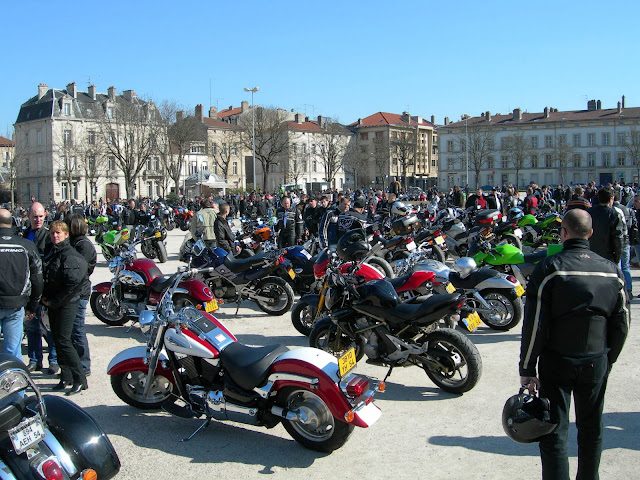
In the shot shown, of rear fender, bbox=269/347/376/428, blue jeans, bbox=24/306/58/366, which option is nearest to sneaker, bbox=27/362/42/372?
blue jeans, bbox=24/306/58/366

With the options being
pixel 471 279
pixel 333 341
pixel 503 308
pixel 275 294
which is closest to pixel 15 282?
pixel 333 341

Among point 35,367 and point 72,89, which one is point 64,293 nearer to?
point 35,367

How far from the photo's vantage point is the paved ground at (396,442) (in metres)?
3.89

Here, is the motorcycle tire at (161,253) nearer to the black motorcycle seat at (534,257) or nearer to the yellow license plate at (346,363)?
the black motorcycle seat at (534,257)

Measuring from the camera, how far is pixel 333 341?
5719 millimetres

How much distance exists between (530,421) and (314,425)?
156 centimetres

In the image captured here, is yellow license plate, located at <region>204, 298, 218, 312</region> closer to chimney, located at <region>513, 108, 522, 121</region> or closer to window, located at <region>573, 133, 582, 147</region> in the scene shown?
window, located at <region>573, 133, 582, 147</region>

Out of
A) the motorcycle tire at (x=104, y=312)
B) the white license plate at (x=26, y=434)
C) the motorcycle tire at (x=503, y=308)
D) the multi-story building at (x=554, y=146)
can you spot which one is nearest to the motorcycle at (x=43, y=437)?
the white license plate at (x=26, y=434)

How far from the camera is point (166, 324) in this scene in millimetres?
4430

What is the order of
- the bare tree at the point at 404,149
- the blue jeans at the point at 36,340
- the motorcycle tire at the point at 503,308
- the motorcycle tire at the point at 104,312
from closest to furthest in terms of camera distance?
the blue jeans at the point at 36,340, the motorcycle tire at the point at 503,308, the motorcycle tire at the point at 104,312, the bare tree at the point at 404,149

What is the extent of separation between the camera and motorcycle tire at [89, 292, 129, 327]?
8.02m

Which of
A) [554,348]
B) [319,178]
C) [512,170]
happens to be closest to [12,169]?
[319,178]

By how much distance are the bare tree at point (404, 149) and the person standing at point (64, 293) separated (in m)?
74.6

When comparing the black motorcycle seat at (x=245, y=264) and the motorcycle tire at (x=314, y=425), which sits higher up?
the black motorcycle seat at (x=245, y=264)
